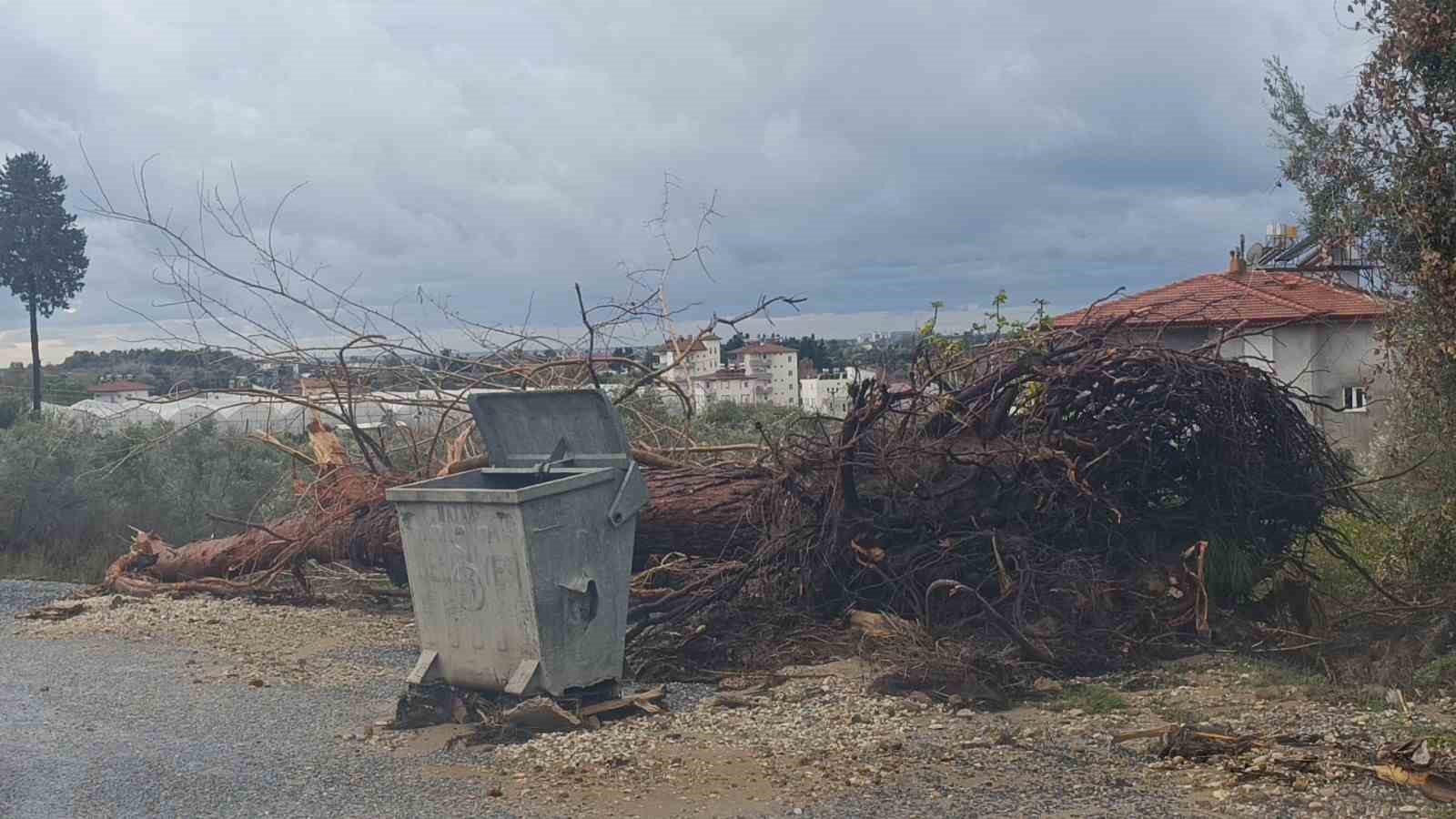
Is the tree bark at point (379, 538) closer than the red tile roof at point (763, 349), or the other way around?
the tree bark at point (379, 538)

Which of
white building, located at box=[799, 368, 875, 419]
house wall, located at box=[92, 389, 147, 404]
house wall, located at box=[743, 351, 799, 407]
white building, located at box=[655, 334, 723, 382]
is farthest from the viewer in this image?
house wall, located at box=[743, 351, 799, 407]

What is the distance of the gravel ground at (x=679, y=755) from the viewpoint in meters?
5.50

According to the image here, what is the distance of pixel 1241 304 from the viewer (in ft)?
49.3

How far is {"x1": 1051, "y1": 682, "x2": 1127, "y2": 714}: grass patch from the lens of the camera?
6848 millimetres

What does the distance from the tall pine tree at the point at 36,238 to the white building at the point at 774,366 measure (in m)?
15.3

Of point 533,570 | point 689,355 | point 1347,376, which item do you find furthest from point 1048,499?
point 1347,376

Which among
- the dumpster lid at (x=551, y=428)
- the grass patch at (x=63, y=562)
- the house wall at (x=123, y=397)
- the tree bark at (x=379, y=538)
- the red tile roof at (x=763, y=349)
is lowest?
the grass patch at (x=63, y=562)

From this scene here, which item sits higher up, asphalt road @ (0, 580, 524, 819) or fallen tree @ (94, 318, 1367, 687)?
fallen tree @ (94, 318, 1367, 687)

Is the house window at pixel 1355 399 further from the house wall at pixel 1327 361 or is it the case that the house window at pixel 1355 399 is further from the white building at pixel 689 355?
the white building at pixel 689 355

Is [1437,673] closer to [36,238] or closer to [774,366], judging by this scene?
[774,366]

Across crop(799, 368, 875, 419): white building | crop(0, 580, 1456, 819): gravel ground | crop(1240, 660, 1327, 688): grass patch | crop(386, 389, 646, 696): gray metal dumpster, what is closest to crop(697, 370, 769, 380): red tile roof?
crop(799, 368, 875, 419): white building

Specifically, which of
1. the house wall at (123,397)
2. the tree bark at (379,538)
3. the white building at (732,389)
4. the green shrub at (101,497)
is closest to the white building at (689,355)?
the white building at (732,389)

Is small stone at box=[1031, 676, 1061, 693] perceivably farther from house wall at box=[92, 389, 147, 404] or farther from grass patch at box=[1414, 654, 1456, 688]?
house wall at box=[92, 389, 147, 404]

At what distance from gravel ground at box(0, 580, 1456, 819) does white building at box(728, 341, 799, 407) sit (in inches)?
353
